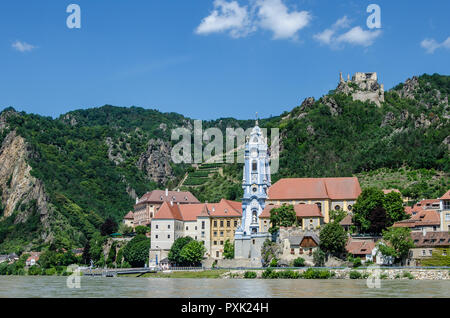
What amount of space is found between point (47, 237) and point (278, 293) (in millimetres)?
91762

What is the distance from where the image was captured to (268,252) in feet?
256

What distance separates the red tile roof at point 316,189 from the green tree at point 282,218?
808 cm

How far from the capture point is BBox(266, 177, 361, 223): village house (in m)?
87.1

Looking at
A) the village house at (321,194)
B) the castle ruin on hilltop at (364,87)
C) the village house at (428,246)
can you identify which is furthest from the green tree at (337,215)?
the castle ruin on hilltop at (364,87)

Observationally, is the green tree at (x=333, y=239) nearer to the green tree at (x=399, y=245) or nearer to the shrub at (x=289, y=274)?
the green tree at (x=399, y=245)

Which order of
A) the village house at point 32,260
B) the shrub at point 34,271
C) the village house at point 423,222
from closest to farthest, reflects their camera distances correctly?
1. the village house at point 423,222
2. the shrub at point 34,271
3. the village house at point 32,260

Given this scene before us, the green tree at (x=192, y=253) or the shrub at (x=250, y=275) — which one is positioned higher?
the green tree at (x=192, y=253)

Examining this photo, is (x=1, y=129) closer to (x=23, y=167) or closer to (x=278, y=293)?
(x=23, y=167)

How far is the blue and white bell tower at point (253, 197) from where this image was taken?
83.1 m

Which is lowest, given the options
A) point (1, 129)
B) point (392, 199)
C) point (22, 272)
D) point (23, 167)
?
point (22, 272)

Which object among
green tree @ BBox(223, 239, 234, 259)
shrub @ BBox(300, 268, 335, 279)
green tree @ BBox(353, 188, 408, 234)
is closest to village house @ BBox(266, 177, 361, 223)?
green tree @ BBox(223, 239, 234, 259)

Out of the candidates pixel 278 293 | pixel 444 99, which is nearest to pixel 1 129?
pixel 444 99

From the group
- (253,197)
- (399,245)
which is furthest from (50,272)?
(399,245)
